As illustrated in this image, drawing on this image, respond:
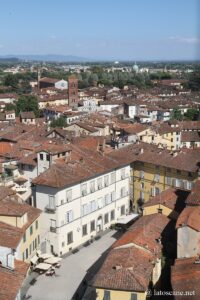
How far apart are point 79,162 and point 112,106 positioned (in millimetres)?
44643

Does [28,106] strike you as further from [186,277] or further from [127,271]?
[186,277]

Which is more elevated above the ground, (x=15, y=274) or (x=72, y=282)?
(x=15, y=274)

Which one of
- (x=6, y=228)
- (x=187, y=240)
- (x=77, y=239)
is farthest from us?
(x=77, y=239)

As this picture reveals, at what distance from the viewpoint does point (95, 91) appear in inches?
3413

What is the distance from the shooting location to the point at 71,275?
1986 centimetres

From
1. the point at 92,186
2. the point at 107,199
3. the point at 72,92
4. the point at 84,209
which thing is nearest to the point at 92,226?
the point at 84,209

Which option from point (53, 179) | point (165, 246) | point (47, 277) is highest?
point (53, 179)

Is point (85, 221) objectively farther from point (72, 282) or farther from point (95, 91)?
point (95, 91)

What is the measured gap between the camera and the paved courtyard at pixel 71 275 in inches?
719

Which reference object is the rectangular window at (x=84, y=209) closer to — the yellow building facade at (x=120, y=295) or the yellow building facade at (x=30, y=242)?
the yellow building facade at (x=30, y=242)

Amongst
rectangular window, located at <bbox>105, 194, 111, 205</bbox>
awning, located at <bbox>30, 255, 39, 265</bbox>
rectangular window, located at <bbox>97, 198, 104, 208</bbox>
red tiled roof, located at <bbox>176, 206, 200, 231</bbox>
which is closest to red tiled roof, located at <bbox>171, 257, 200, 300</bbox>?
red tiled roof, located at <bbox>176, 206, 200, 231</bbox>

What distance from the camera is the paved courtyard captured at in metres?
18.2

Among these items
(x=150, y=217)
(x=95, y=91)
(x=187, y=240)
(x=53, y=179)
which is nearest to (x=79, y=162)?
(x=53, y=179)

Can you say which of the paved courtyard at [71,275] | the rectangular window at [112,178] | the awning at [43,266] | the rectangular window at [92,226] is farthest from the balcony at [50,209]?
the rectangular window at [112,178]
